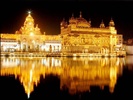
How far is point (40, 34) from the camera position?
74.9 feet

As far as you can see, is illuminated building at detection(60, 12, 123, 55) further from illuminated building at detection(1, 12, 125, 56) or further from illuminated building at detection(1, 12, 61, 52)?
illuminated building at detection(1, 12, 61, 52)

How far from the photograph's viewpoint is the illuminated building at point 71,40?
22047mm

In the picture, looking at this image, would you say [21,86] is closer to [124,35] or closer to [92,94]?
[92,94]

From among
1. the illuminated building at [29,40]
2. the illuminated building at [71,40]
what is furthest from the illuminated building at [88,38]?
the illuminated building at [29,40]

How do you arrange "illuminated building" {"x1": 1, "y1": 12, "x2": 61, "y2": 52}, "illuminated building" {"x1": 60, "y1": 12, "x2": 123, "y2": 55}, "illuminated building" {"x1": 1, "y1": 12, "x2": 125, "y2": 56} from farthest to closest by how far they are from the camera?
"illuminated building" {"x1": 60, "y1": 12, "x2": 123, "y2": 55}
"illuminated building" {"x1": 1, "y1": 12, "x2": 125, "y2": 56}
"illuminated building" {"x1": 1, "y1": 12, "x2": 61, "y2": 52}

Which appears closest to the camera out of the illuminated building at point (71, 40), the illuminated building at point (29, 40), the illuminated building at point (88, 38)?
the illuminated building at point (29, 40)

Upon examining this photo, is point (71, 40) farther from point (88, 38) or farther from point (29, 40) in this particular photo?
point (29, 40)

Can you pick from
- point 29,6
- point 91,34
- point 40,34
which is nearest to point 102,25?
point 91,34

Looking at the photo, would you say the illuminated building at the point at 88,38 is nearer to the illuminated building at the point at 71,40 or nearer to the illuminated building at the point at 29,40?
the illuminated building at the point at 71,40

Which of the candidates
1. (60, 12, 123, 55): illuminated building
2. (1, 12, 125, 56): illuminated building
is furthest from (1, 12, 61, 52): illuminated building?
(60, 12, 123, 55): illuminated building

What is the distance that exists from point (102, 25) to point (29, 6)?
796cm

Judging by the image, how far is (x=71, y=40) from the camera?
23.2 m

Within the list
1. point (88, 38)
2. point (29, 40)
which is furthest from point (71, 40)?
point (29, 40)

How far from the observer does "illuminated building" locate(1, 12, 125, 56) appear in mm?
22047
